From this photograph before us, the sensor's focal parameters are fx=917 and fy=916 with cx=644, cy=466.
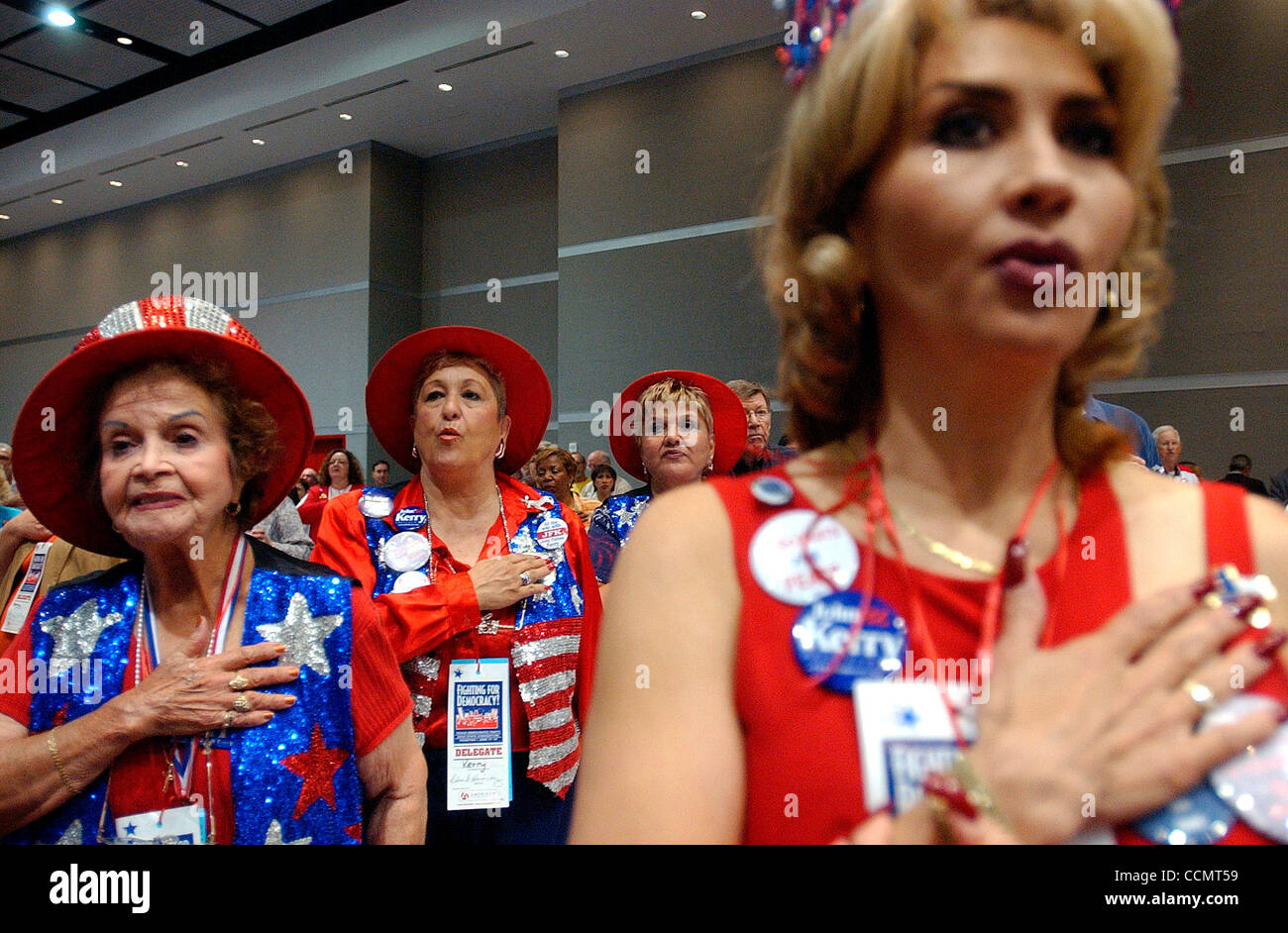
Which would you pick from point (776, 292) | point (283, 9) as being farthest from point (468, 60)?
point (776, 292)

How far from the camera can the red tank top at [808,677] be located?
68 centimetres

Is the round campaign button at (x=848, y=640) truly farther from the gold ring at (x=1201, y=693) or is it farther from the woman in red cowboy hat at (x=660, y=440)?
the woman in red cowboy hat at (x=660, y=440)

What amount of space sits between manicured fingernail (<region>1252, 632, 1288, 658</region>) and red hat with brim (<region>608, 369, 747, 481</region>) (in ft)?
8.56

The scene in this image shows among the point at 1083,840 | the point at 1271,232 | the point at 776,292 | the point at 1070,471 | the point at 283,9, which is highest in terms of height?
the point at 283,9

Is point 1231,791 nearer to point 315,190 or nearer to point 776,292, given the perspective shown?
point 776,292

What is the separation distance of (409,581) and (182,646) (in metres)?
0.87

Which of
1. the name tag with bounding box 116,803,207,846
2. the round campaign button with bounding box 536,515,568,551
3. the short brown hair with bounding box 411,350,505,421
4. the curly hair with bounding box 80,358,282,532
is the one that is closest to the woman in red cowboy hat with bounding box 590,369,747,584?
the round campaign button with bounding box 536,515,568,551

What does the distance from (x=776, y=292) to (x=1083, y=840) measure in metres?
0.50

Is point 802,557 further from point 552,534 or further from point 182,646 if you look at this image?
point 552,534

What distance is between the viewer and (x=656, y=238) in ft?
27.3

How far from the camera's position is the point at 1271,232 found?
253 inches

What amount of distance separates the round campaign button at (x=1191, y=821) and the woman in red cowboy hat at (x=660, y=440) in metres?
2.17

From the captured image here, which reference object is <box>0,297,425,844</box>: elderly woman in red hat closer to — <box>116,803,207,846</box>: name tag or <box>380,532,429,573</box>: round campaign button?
<box>116,803,207,846</box>: name tag
